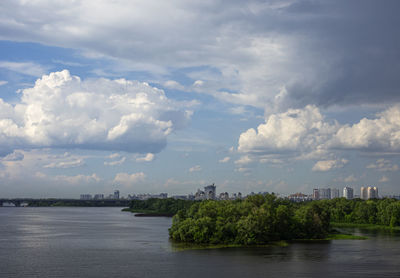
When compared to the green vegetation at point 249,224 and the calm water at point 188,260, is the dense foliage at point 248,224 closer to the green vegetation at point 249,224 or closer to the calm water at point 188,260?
the green vegetation at point 249,224

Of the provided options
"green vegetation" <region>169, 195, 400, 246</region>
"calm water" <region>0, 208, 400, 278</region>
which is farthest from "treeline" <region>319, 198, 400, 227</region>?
"calm water" <region>0, 208, 400, 278</region>

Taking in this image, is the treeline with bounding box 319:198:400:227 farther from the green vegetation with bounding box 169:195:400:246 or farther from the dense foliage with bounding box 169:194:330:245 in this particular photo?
the dense foliage with bounding box 169:194:330:245

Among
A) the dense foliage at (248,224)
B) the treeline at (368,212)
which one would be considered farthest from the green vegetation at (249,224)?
the treeline at (368,212)

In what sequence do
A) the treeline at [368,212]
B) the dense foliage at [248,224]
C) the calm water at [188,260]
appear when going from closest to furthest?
the calm water at [188,260]
the dense foliage at [248,224]
the treeline at [368,212]

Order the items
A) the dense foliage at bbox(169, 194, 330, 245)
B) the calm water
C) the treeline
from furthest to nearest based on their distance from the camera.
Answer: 1. the treeline
2. the dense foliage at bbox(169, 194, 330, 245)
3. the calm water

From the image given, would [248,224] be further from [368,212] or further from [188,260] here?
[368,212]
